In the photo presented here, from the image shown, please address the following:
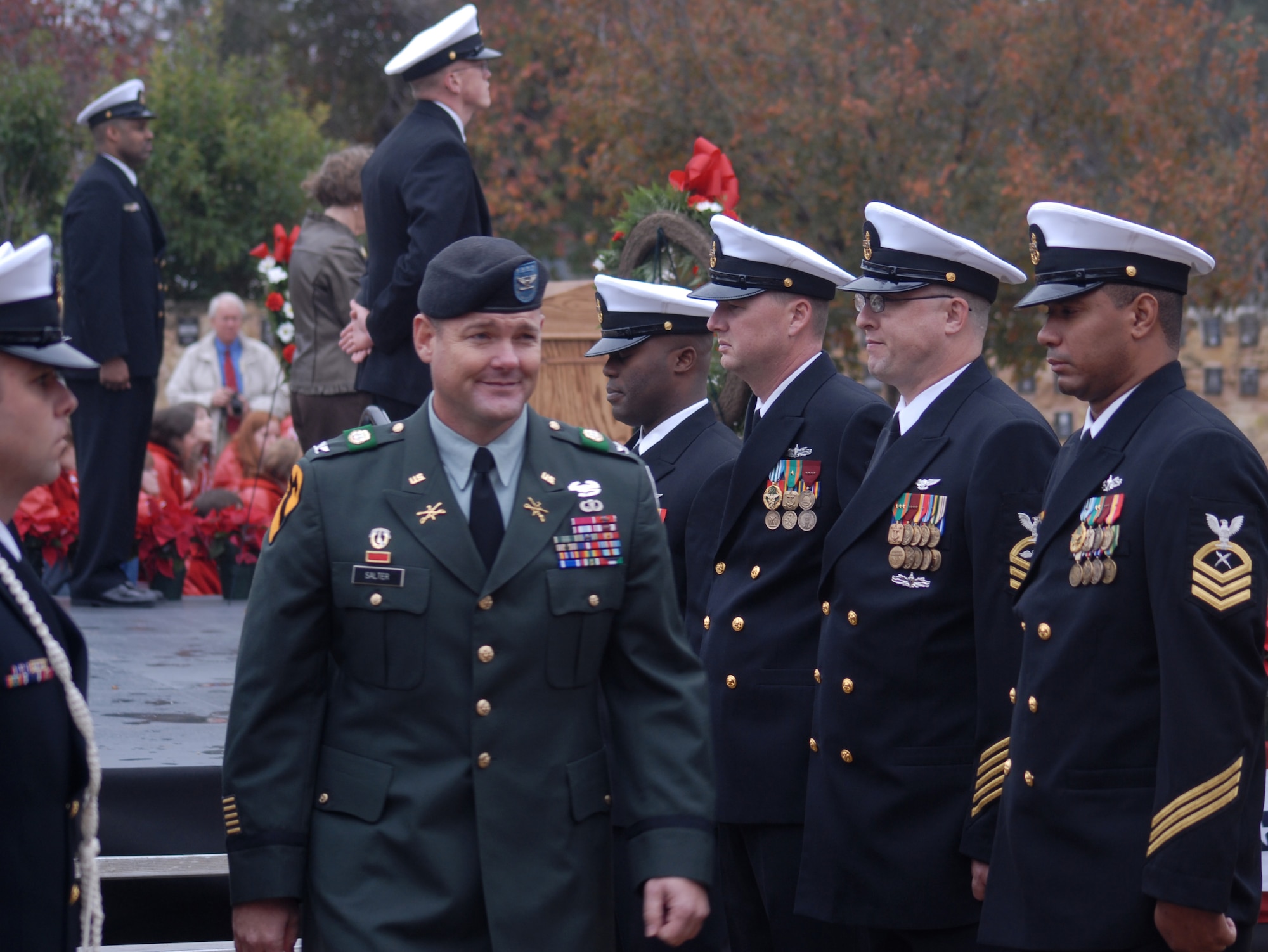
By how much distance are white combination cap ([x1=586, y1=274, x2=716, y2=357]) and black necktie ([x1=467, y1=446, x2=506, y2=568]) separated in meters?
1.63

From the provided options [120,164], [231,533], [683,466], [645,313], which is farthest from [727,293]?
[231,533]

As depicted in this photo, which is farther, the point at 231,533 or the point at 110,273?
the point at 231,533

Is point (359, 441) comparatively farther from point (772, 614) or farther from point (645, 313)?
point (645, 313)

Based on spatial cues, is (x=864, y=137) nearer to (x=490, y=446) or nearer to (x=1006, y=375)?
(x=1006, y=375)

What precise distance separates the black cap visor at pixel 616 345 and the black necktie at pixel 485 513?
161cm

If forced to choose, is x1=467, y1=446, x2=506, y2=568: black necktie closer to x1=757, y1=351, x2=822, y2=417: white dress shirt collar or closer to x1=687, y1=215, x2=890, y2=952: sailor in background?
x1=687, y1=215, x2=890, y2=952: sailor in background

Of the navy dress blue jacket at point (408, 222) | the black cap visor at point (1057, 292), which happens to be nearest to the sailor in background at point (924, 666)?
the black cap visor at point (1057, 292)

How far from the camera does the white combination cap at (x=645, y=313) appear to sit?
480cm

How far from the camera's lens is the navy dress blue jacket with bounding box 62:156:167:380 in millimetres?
7430

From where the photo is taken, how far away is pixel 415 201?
591 centimetres

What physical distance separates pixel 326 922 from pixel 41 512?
226 inches

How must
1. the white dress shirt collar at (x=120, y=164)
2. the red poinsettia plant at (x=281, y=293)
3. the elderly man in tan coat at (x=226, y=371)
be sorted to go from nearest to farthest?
the white dress shirt collar at (x=120, y=164) < the red poinsettia plant at (x=281, y=293) < the elderly man in tan coat at (x=226, y=371)

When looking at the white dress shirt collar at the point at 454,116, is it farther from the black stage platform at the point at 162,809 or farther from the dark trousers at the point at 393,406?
the black stage platform at the point at 162,809

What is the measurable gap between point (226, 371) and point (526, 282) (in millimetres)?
9559
